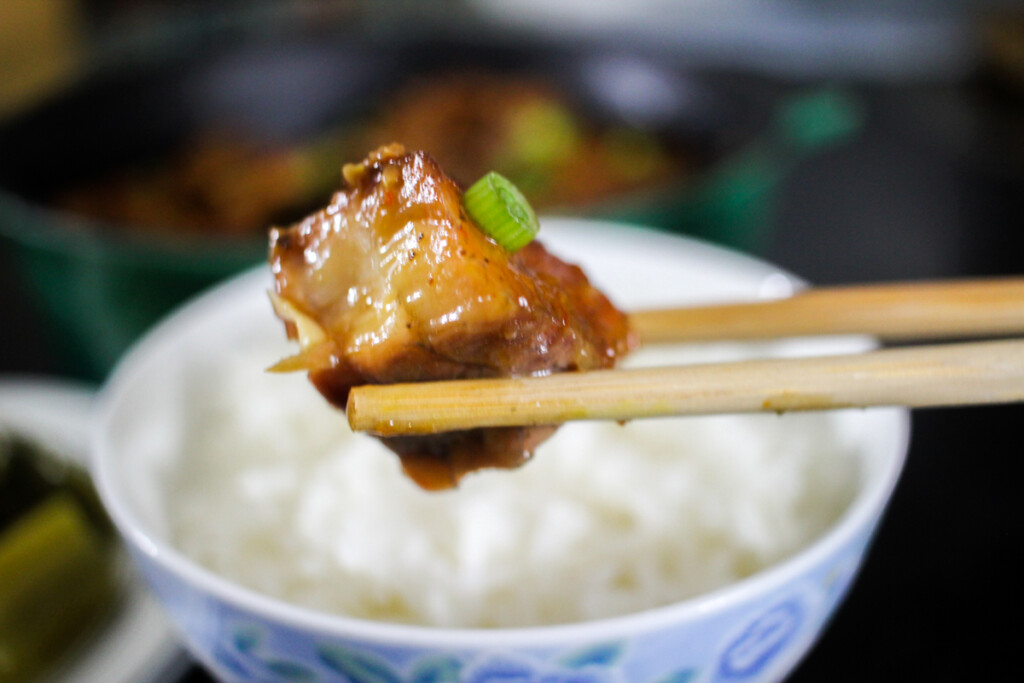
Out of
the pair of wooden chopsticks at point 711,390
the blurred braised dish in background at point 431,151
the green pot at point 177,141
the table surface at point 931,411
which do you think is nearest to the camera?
the pair of wooden chopsticks at point 711,390

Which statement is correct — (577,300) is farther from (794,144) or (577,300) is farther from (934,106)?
(934,106)

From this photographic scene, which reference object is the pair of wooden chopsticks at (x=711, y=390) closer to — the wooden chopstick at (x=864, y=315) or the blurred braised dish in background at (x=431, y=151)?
the wooden chopstick at (x=864, y=315)

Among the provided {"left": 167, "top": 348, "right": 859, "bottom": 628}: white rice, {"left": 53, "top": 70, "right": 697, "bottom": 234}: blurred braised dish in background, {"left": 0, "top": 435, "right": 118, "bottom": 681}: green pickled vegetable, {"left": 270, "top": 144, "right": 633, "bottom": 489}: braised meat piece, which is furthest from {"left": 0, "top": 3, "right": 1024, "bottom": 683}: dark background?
{"left": 0, "top": 435, "right": 118, "bottom": 681}: green pickled vegetable

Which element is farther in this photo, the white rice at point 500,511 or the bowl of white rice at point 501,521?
the white rice at point 500,511

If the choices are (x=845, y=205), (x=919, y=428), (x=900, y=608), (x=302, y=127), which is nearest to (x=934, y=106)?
(x=845, y=205)

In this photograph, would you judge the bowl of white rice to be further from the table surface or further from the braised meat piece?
the table surface

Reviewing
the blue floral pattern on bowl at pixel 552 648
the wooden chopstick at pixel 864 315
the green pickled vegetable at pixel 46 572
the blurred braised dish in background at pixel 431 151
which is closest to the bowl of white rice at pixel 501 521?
the blue floral pattern on bowl at pixel 552 648
